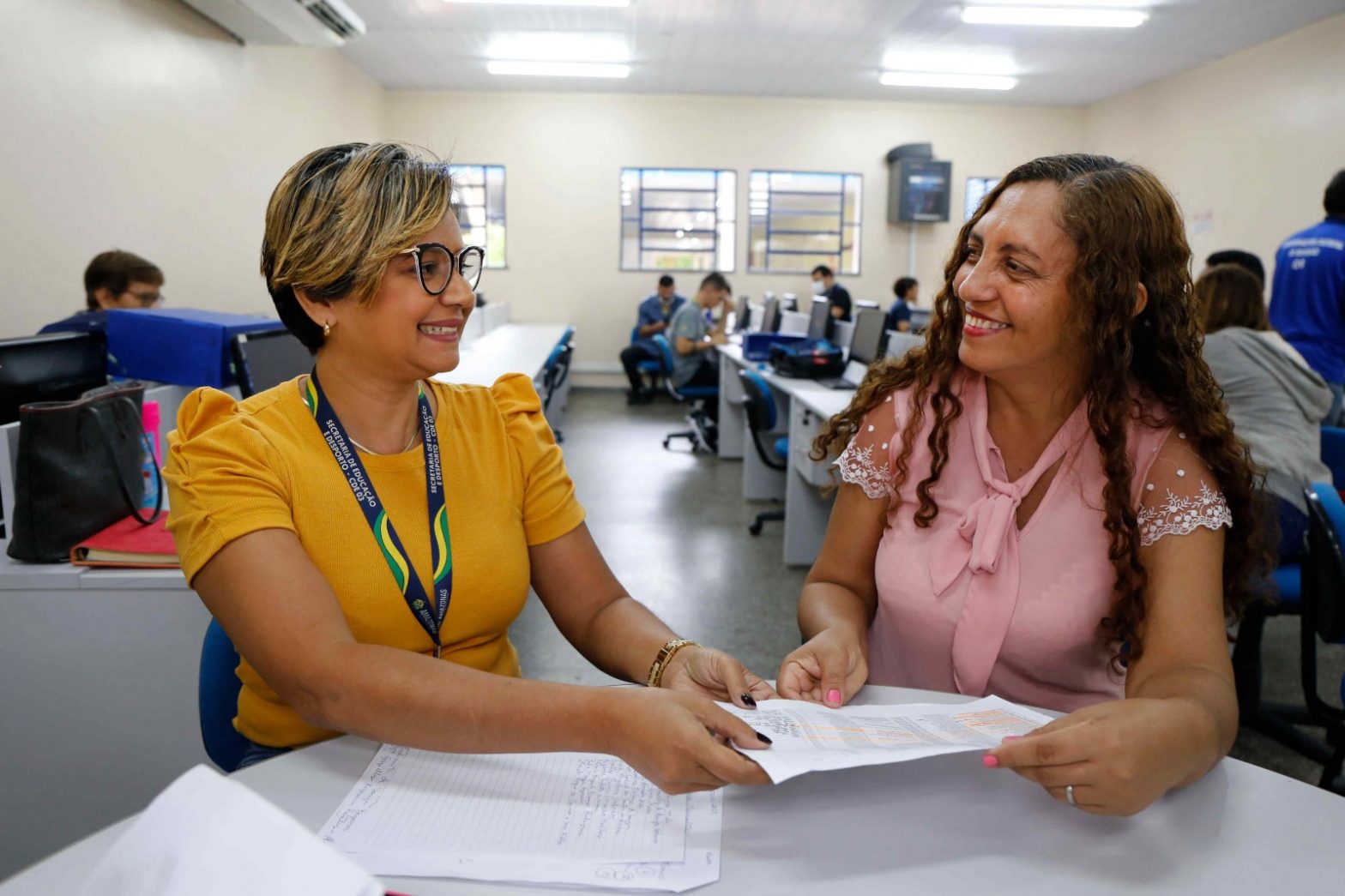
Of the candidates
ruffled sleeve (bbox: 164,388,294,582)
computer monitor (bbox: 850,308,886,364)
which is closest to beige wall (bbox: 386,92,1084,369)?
computer monitor (bbox: 850,308,886,364)

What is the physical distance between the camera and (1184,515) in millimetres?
1283

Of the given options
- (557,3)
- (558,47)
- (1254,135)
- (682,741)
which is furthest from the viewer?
(558,47)

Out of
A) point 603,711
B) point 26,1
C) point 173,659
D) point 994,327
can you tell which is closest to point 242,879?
point 603,711

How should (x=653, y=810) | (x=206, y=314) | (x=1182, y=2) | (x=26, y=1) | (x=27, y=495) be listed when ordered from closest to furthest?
(x=653, y=810) < (x=27, y=495) < (x=206, y=314) < (x=26, y=1) < (x=1182, y=2)

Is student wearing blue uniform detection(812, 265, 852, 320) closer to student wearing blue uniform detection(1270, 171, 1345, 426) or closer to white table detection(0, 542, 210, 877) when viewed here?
student wearing blue uniform detection(1270, 171, 1345, 426)

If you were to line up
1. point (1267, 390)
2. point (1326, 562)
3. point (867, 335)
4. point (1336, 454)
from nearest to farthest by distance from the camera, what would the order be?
1. point (1326, 562)
2. point (1267, 390)
3. point (1336, 454)
4. point (867, 335)

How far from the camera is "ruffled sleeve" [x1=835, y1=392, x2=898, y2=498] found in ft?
4.98

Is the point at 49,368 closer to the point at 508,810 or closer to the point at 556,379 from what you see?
the point at 508,810

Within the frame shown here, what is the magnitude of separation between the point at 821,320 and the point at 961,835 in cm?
534

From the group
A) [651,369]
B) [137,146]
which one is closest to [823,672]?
[137,146]

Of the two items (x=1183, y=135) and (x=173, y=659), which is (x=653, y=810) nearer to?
(x=173, y=659)

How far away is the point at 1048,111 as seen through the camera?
433 inches

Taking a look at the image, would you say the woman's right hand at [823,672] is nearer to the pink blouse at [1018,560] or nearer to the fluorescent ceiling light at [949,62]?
the pink blouse at [1018,560]

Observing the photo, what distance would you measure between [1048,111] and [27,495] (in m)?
11.5
